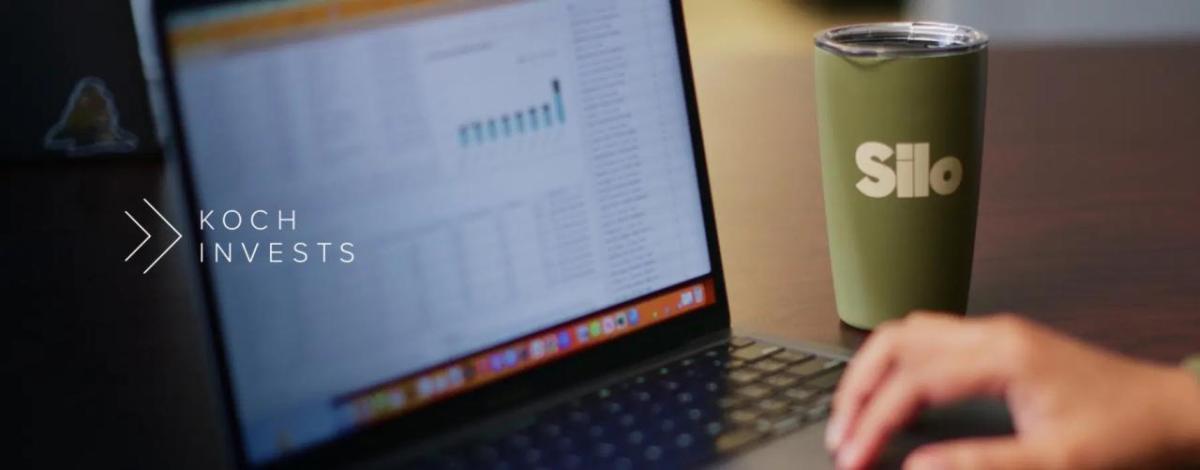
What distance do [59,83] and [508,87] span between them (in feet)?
2.20

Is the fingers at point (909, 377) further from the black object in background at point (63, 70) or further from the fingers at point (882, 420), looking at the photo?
the black object in background at point (63, 70)

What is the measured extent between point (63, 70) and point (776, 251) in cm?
68

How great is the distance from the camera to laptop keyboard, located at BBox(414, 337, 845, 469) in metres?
0.76

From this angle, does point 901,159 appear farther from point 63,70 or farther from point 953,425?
point 63,70

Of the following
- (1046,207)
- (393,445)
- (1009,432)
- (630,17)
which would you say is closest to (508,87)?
(630,17)

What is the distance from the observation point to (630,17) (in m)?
0.91

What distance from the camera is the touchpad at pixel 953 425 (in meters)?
0.77

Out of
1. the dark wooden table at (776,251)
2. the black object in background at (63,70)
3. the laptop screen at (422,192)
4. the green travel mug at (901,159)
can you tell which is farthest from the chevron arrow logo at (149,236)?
the green travel mug at (901,159)

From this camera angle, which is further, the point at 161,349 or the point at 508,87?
the point at 161,349

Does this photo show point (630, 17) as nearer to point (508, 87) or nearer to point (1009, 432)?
point (508, 87)

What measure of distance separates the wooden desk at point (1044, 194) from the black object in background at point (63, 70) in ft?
1.83

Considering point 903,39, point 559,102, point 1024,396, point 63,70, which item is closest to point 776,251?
point 903,39

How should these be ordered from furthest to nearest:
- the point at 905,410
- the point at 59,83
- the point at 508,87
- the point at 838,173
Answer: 1. the point at 59,83
2. the point at 838,173
3. the point at 508,87
4. the point at 905,410

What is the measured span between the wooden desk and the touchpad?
0.17 meters
